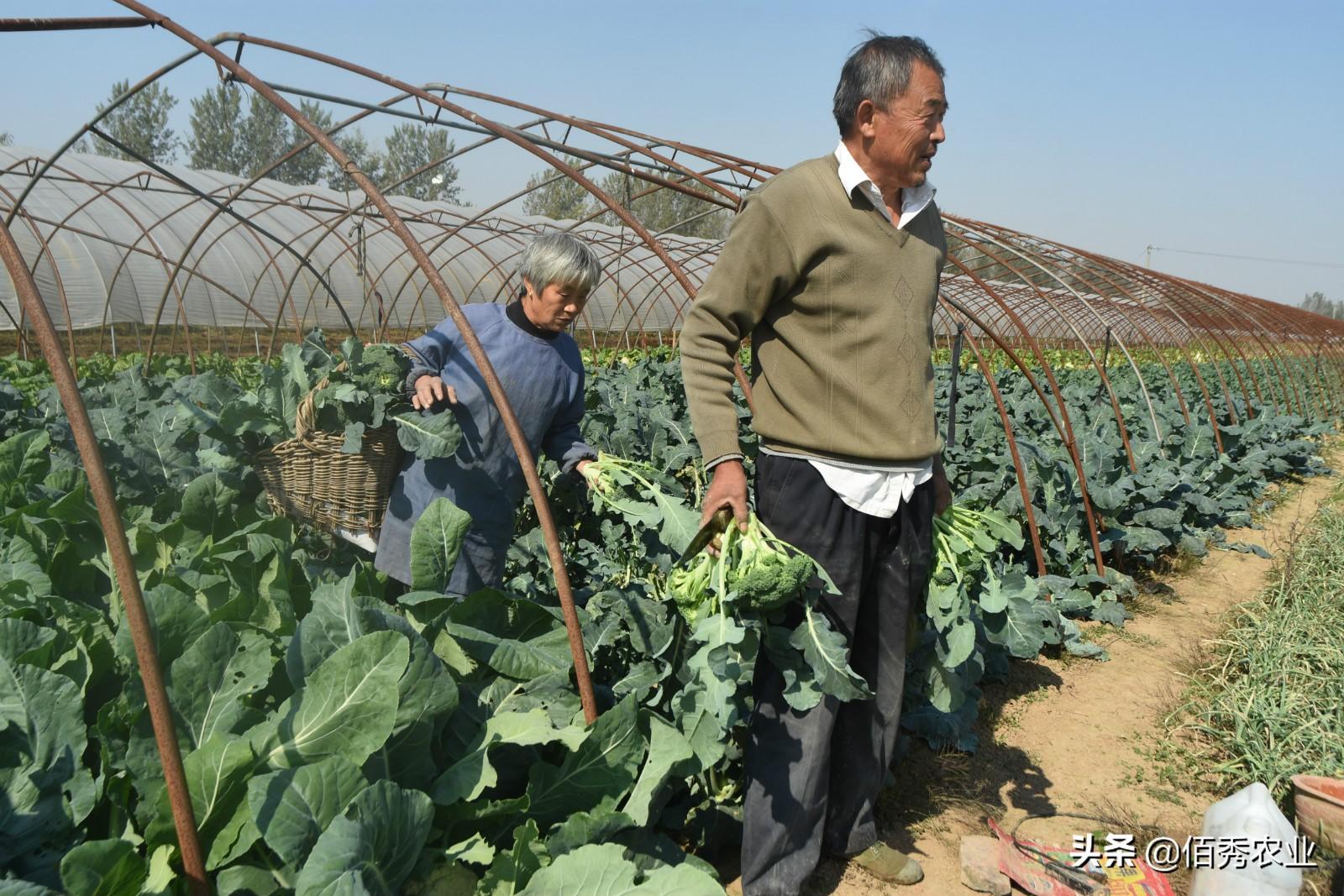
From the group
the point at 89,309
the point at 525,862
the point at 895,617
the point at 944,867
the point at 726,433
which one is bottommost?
the point at 89,309

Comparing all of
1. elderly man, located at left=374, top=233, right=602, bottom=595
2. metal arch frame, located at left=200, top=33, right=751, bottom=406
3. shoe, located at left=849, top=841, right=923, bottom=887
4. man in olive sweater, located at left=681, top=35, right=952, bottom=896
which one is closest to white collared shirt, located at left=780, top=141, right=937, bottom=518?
man in olive sweater, located at left=681, top=35, right=952, bottom=896

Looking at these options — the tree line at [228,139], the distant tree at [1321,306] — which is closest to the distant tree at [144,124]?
the tree line at [228,139]

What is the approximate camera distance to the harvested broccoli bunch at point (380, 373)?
2475 millimetres

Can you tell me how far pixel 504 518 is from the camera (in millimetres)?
2648

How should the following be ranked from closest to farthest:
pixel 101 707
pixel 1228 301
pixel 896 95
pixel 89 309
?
pixel 101 707 < pixel 896 95 < pixel 89 309 < pixel 1228 301

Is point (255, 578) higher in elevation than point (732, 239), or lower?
lower

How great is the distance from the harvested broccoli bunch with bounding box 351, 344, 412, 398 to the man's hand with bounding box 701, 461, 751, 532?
0.98 metres

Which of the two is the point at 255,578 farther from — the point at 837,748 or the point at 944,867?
the point at 944,867

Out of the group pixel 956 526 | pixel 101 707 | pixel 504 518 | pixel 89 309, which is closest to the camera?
pixel 101 707

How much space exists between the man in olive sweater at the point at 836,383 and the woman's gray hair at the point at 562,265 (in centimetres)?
53

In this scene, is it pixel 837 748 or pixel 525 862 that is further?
pixel 837 748

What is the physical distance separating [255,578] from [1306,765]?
296cm

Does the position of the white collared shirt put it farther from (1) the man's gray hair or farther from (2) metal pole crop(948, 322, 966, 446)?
(2) metal pole crop(948, 322, 966, 446)

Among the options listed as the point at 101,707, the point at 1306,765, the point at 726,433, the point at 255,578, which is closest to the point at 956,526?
the point at 726,433
